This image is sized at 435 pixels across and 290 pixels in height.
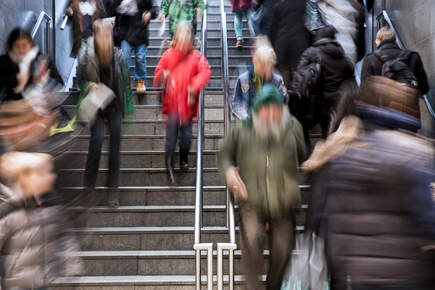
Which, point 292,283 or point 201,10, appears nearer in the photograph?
point 292,283

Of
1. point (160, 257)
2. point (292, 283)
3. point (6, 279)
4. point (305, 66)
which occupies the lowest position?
point (160, 257)

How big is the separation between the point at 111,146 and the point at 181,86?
1029 millimetres

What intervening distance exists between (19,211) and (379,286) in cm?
200

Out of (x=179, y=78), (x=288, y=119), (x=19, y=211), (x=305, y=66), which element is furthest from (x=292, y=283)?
(x=179, y=78)

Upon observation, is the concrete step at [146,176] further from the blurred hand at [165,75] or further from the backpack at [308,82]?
the backpack at [308,82]

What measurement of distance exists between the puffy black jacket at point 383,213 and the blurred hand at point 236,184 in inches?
61.5

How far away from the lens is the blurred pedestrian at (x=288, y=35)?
22.9 ft

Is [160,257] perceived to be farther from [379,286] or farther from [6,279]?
[379,286]

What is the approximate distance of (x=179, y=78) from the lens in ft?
22.6

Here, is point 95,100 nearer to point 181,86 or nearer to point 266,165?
point 181,86

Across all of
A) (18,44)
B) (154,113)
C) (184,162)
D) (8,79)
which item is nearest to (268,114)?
(184,162)

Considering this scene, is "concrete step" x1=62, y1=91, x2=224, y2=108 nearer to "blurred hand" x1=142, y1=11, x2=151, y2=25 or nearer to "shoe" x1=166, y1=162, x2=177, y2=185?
"blurred hand" x1=142, y1=11, x2=151, y2=25

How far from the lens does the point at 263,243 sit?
4789 mm

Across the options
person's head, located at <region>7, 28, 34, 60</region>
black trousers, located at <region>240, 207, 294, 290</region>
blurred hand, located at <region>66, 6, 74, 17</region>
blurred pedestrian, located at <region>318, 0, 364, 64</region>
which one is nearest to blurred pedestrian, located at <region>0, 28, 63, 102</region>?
person's head, located at <region>7, 28, 34, 60</region>
